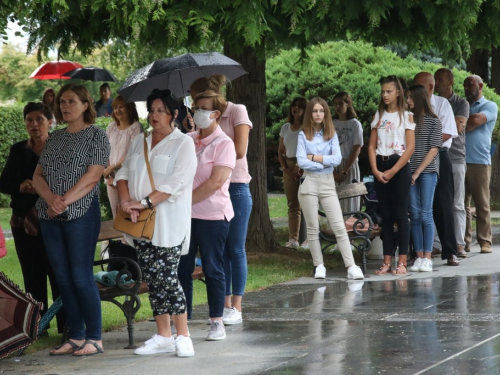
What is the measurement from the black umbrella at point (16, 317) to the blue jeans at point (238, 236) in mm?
1658

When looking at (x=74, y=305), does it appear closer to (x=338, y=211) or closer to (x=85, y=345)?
(x=85, y=345)

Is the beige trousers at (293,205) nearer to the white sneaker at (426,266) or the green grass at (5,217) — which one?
the white sneaker at (426,266)

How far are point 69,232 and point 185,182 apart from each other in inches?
34.8

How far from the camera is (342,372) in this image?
594 centimetres

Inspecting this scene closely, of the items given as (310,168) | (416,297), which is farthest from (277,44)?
(416,297)

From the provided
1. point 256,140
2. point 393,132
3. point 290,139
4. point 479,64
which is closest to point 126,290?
point 393,132

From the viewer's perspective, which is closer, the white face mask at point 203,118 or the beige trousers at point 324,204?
the white face mask at point 203,118

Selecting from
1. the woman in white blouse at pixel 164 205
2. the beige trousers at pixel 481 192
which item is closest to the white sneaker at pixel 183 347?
the woman in white blouse at pixel 164 205

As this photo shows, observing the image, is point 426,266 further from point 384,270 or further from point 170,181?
point 170,181

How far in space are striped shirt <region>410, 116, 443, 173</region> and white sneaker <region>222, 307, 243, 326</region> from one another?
338 centimetres

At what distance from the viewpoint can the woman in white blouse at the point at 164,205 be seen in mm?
6637

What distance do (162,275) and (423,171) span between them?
4652 mm

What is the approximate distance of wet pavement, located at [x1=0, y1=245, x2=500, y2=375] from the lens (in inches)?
244

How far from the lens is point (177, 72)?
10.0 m
